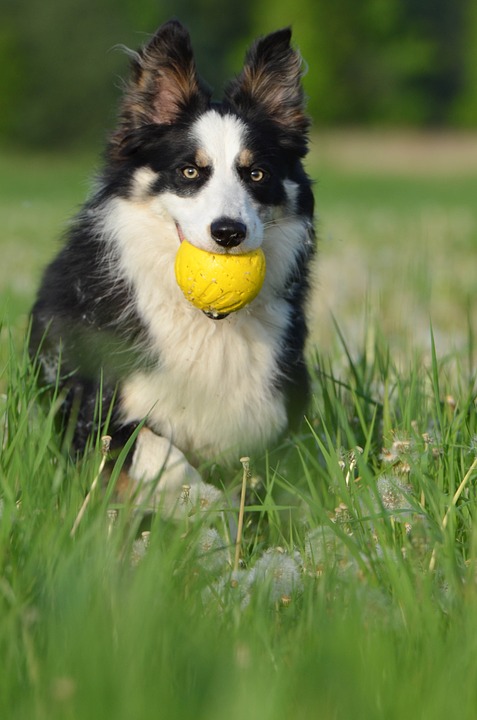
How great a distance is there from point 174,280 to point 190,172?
0.41 m

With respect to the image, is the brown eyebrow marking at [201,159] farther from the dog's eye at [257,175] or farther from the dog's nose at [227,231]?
the dog's nose at [227,231]

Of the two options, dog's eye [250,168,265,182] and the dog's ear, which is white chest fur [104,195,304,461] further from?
the dog's ear

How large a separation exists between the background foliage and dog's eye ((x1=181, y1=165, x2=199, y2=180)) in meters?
42.0

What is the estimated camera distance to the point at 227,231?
348 cm

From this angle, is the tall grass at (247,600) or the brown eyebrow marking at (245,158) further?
the brown eyebrow marking at (245,158)

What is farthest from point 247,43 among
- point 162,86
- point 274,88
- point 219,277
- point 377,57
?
point 219,277

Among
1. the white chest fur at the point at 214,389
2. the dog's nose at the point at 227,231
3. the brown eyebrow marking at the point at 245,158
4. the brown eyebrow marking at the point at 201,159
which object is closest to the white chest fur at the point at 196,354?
the white chest fur at the point at 214,389

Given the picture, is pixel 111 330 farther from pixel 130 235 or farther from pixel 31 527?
pixel 31 527

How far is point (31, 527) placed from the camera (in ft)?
8.21

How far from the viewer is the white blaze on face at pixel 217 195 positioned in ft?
11.7

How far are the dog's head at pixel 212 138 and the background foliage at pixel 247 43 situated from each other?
4159 cm

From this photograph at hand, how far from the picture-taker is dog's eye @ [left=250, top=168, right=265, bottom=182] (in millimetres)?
3903

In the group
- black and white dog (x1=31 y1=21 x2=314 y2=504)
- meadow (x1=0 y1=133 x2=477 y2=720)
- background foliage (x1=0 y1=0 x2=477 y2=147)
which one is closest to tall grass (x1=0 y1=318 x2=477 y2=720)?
meadow (x1=0 y1=133 x2=477 y2=720)

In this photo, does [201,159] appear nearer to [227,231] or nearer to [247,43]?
[227,231]
